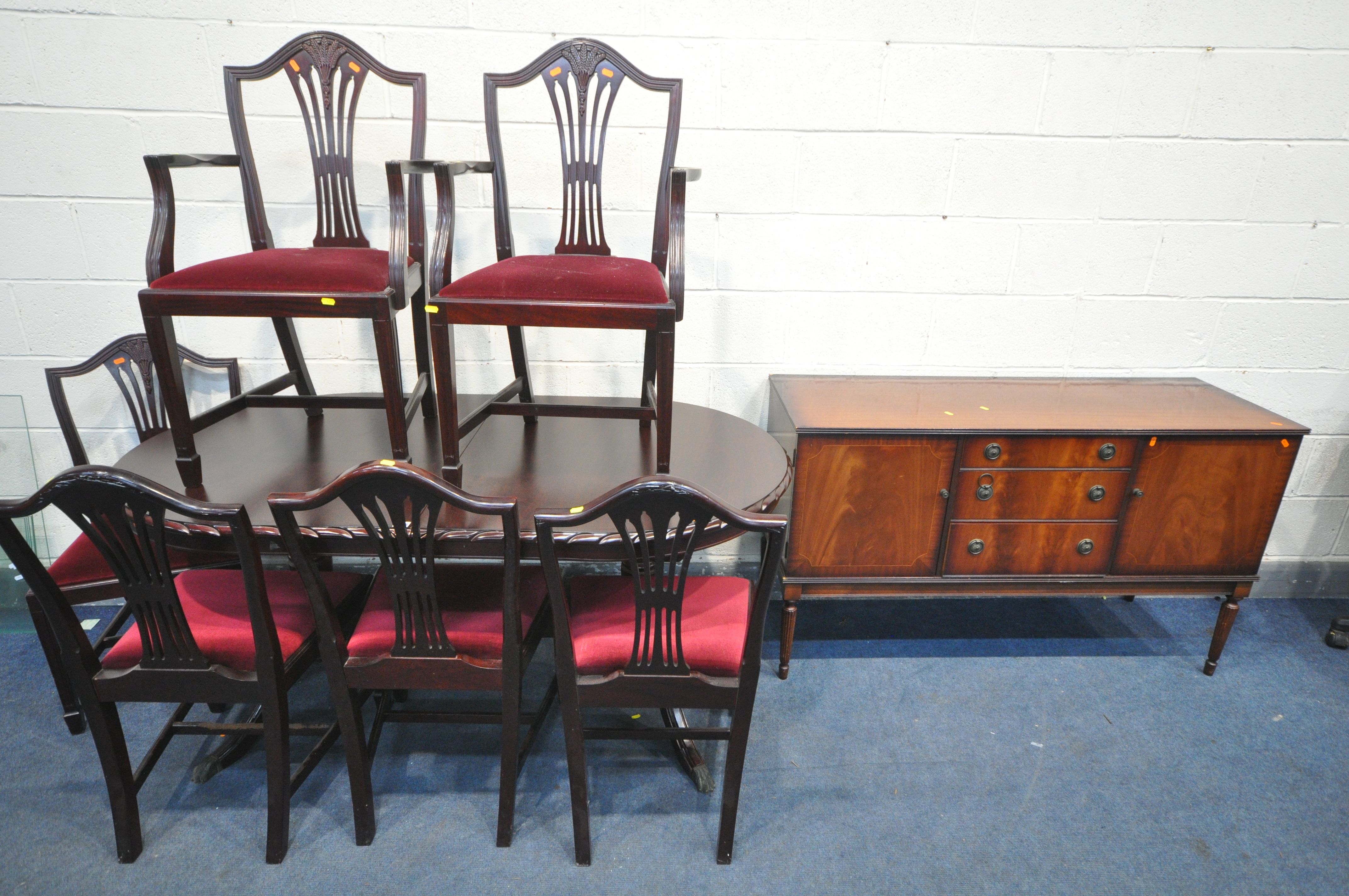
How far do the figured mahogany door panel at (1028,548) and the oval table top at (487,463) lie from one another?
62 centimetres

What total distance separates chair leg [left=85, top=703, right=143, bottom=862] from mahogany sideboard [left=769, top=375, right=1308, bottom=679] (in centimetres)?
162

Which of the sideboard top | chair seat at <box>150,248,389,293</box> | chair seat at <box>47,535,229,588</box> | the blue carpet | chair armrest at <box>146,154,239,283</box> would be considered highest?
chair armrest at <box>146,154,239,283</box>

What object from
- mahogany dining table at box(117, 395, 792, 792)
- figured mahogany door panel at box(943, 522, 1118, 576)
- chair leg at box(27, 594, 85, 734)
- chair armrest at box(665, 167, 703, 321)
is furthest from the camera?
figured mahogany door panel at box(943, 522, 1118, 576)

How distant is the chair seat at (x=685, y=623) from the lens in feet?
5.36

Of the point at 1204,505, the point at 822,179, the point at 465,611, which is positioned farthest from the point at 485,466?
the point at 1204,505

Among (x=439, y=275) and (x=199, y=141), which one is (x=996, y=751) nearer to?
(x=439, y=275)

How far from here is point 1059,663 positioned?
244cm

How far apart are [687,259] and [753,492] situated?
0.94 m

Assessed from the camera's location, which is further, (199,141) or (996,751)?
(199,141)

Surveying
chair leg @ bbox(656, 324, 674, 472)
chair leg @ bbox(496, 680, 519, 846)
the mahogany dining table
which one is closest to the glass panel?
the mahogany dining table

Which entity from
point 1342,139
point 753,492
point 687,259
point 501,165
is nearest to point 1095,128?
point 1342,139

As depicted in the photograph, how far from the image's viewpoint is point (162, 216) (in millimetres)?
1876

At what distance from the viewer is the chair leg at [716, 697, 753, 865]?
165cm

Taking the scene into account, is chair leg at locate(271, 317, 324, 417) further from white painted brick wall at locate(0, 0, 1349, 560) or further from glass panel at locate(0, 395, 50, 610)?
glass panel at locate(0, 395, 50, 610)
